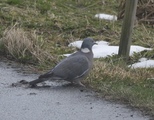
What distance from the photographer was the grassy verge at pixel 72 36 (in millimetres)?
7480

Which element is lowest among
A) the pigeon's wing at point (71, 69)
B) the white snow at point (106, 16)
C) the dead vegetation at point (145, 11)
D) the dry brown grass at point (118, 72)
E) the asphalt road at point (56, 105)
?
the asphalt road at point (56, 105)

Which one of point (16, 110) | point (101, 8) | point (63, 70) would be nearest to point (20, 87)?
point (63, 70)

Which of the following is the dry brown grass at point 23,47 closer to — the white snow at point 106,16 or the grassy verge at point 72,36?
the grassy verge at point 72,36

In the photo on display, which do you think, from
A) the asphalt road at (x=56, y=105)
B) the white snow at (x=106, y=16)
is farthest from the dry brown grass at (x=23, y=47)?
the white snow at (x=106, y=16)

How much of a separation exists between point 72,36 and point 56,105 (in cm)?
371

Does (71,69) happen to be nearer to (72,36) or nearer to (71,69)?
(71,69)

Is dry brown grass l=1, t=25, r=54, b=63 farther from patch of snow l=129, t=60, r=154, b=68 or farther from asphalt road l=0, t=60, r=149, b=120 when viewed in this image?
patch of snow l=129, t=60, r=154, b=68

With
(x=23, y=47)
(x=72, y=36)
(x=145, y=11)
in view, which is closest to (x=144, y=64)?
(x=23, y=47)

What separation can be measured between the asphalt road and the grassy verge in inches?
8.4

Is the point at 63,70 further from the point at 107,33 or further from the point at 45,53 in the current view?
the point at 107,33

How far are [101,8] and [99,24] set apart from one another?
70.7 inches

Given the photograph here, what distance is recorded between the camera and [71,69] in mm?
7445

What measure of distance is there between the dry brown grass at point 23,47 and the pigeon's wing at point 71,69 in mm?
1257

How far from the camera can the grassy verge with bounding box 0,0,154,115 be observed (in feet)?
24.5
